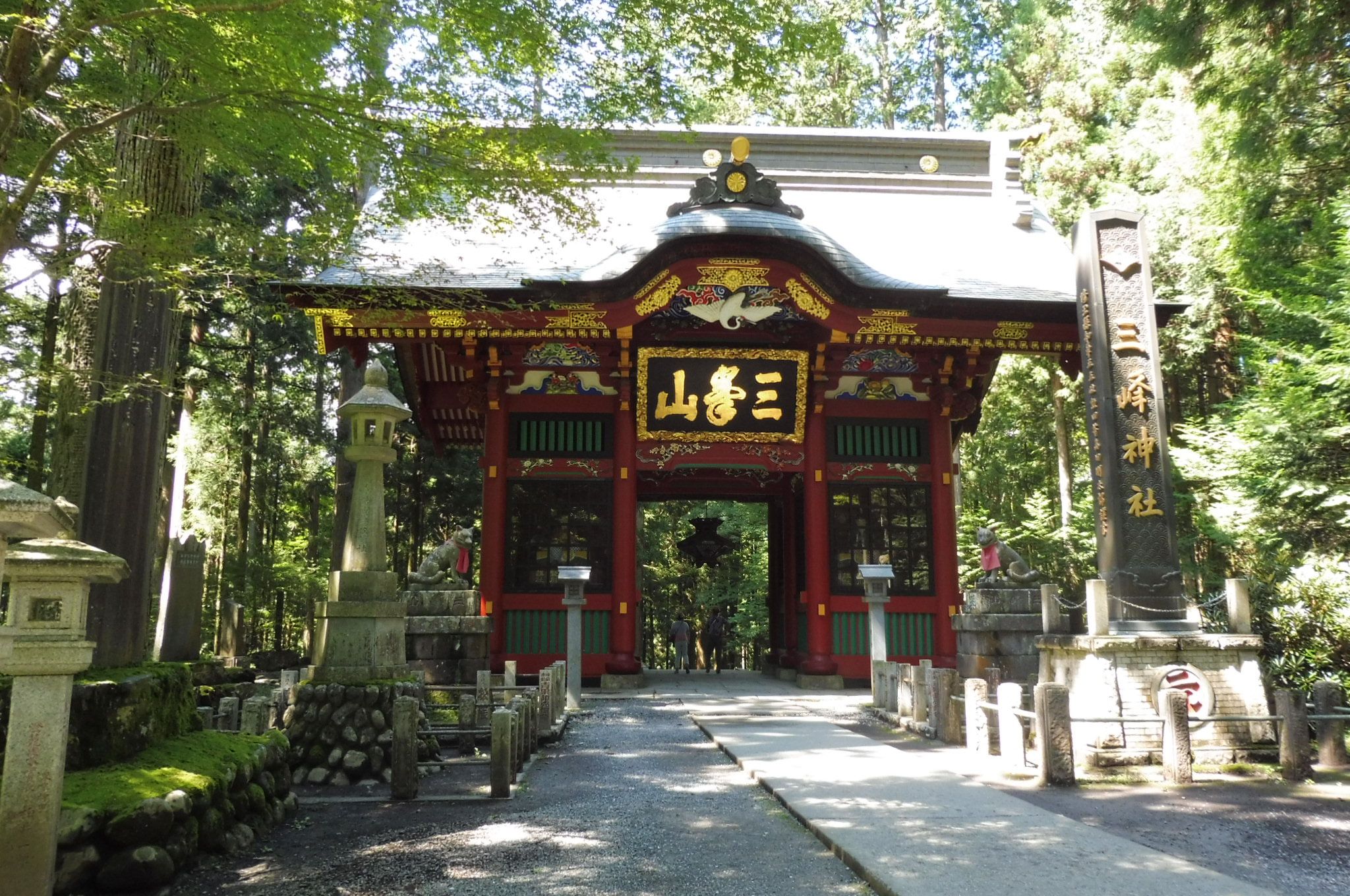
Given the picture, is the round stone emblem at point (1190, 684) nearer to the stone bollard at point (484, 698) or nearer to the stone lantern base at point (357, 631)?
the stone bollard at point (484, 698)

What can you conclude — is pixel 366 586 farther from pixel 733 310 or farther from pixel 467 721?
pixel 733 310

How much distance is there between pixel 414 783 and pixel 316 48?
471cm

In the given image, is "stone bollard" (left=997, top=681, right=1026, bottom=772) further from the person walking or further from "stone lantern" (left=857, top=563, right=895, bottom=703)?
the person walking

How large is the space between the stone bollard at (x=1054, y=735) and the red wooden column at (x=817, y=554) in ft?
24.1

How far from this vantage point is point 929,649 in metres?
13.9

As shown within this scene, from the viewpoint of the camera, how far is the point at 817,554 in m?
13.9

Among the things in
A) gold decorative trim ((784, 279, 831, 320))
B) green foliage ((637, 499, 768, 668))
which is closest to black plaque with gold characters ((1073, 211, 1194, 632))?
gold decorative trim ((784, 279, 831, 320))

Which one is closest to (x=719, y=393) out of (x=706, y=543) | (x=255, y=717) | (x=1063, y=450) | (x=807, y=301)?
(x=807, y=301)

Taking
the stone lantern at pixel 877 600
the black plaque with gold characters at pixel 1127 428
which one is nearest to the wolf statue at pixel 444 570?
the stone lantern at pixel 877 600

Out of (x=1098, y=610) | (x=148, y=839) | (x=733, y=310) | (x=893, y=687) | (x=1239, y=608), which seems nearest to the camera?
(x=148, y=839)

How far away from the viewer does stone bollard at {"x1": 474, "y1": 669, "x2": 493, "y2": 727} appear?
28.8 ft

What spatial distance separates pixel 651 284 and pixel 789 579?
22.2ft

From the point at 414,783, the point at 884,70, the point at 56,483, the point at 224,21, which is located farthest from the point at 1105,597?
the point at 884,70

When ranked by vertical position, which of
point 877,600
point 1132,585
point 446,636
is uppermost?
point 1132,585
